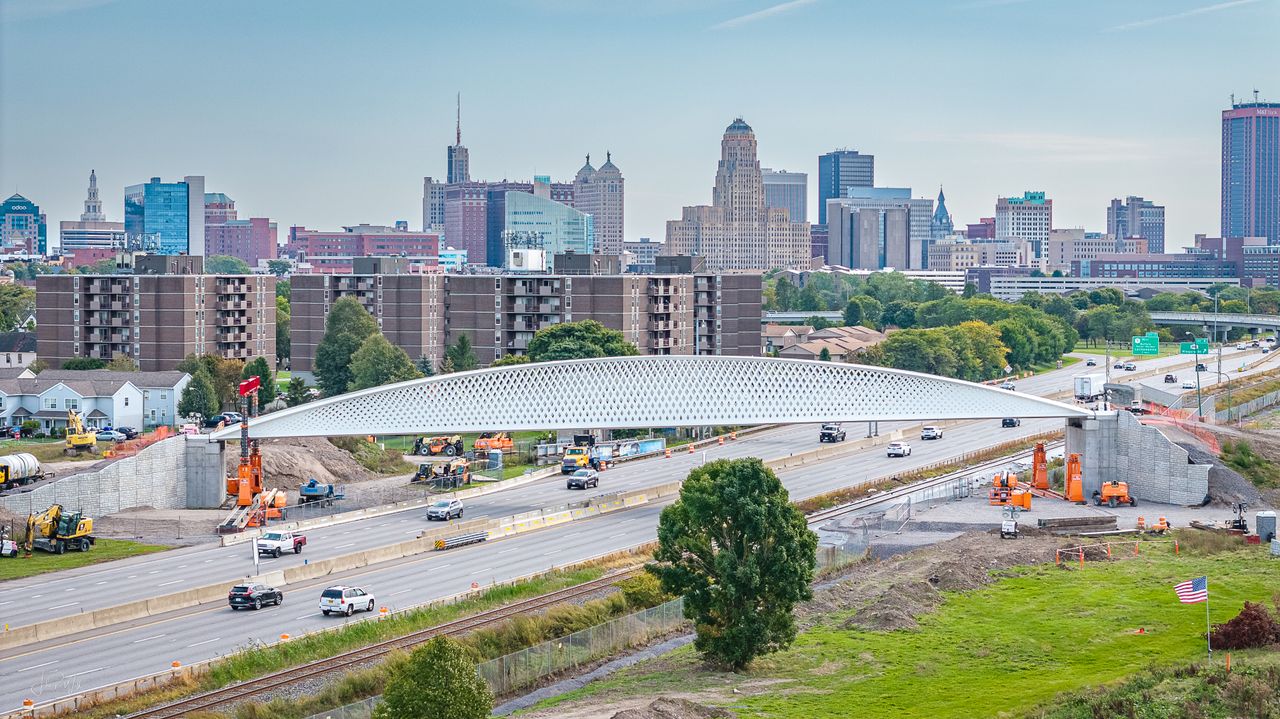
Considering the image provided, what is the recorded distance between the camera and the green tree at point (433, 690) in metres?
→ 39.4

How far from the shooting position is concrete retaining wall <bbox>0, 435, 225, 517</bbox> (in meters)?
76.2

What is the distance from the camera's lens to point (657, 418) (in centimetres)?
8731

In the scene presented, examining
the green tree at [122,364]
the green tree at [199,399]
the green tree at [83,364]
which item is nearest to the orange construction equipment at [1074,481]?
the green tree at [199,399]

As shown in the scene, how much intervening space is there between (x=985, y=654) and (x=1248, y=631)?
832 centimetres

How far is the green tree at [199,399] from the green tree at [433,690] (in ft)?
264

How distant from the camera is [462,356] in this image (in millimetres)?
135375

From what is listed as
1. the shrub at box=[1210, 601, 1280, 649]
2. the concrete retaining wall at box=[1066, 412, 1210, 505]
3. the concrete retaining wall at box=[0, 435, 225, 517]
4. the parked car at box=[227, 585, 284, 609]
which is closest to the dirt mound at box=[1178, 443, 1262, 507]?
the concrete retaining wall at box=[1066, 412, 1210, 505]

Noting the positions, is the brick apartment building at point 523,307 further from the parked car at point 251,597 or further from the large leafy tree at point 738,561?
the large leafy tree at point 738,561

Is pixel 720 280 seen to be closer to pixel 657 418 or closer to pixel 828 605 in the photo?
pixel 657 418

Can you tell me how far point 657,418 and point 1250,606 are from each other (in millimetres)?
39680

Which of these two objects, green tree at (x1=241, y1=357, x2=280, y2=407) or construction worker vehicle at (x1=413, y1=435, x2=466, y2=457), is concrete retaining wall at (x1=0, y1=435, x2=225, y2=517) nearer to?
construction worker vehicle at (x1=413, y1=435, x2=466, y2=457)

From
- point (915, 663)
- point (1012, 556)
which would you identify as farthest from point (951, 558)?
point (915, 663)

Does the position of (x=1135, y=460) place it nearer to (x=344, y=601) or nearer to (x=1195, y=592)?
(x=1195, y=592)

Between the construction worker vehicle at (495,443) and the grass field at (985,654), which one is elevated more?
the construction worker vehicle at (495,443)
